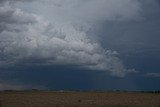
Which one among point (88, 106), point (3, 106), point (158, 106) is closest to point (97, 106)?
point (88, 106)

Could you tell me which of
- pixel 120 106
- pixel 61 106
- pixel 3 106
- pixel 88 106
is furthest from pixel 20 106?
pixel 120 106

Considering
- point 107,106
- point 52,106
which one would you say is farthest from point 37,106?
point 107,106

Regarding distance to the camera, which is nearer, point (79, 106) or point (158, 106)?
point (158, 106)

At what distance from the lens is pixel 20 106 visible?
53812 mm

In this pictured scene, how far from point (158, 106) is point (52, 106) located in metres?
15.5

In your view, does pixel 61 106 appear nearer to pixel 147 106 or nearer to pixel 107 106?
pixel 107 106

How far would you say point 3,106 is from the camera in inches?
2088

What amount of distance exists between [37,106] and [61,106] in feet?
11.8

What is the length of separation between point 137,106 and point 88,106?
732cm

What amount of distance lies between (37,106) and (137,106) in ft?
48.9

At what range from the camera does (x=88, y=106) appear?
55000mm

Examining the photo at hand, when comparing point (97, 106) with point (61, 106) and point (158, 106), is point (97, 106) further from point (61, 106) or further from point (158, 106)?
point (158, 106)

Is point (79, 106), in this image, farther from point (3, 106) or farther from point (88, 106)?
point (3, 106)

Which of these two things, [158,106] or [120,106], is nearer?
[158,106]
